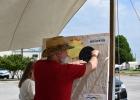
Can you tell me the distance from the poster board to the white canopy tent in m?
1.00

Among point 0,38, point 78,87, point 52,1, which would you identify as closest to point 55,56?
point 78,87

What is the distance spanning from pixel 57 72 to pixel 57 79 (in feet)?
0.23

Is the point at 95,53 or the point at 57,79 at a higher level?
the point at 95,53

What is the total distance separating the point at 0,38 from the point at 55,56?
2194mm

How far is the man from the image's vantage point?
475 cm

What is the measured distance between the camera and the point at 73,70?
15.5 feet

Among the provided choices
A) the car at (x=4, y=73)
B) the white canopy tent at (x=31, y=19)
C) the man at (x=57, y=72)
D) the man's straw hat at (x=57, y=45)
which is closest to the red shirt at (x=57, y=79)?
the man at (x=57, y=72)

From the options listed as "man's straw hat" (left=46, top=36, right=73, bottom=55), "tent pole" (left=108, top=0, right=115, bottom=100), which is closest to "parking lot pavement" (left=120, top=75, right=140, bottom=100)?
"tent pole" (left=108, top=0, right=115, bottom=100)

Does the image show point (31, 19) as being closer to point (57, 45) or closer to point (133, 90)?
point (57, 45)

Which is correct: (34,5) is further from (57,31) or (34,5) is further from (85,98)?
(85,98)

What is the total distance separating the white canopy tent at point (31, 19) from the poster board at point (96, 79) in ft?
3.28

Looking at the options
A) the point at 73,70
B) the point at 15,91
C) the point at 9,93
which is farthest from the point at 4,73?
the point at 73,70

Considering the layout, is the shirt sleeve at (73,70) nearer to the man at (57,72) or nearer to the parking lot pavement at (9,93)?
the man at (57,72)

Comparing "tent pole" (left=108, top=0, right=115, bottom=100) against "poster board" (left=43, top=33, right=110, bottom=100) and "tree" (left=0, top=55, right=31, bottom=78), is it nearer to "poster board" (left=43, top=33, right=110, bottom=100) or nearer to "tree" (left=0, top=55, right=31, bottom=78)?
"poster board" (left=43, top=33, right=110, bottom=100)
